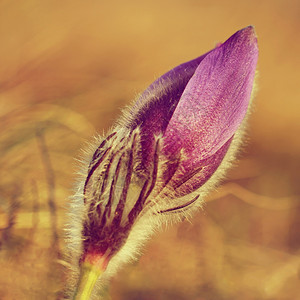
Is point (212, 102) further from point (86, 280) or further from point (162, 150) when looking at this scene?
point (86, 280)

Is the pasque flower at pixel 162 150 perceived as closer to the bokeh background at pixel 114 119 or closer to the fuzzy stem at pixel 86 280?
the fuzzy stem at pixel 86 280

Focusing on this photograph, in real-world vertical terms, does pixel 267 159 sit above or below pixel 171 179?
below

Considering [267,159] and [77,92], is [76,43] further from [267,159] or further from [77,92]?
[267,159]

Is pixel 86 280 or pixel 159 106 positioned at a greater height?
pixel 159 106

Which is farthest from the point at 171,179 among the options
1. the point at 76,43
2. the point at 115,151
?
the point at 76,43

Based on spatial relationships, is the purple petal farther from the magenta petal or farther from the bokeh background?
the bokeh background

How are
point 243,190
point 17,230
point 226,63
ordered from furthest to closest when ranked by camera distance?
point 243,190
point 17,230
point 226,63

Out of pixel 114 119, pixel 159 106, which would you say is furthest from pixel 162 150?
pixel 114 119
